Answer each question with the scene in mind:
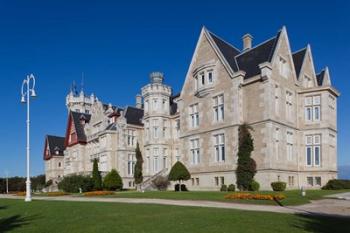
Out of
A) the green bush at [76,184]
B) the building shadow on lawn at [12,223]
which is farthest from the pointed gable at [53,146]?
the building shadow on lawn at [12,223]

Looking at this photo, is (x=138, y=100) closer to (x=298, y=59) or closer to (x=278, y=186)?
(x=298, y=59)

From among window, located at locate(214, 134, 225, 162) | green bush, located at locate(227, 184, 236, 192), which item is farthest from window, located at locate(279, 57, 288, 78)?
green bush, located at locate(227, 184, 236, 192)

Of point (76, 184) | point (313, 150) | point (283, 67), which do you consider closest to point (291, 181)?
point (313, 150)

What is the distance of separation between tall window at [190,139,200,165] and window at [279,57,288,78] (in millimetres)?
11228

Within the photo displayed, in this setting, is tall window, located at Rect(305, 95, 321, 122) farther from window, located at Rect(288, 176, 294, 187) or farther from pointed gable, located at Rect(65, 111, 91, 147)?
pointed gable, located at Rect(65, 111, 91, 147)

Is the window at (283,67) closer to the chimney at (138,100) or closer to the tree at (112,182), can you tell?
the tree at (112,182)

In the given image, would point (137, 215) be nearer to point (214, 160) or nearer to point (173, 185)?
point (214, 160)

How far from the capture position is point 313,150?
34.9 m

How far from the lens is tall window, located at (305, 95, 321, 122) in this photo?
3491 centimetres

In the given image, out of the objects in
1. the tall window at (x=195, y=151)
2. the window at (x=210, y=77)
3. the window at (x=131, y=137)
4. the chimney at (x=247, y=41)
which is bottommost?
the tall window at (x=195, y=151)

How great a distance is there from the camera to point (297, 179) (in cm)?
3428

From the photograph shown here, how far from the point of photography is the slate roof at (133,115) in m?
51.2

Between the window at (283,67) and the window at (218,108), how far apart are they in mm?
6217

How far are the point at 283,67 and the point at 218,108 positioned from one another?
7.56 meters
